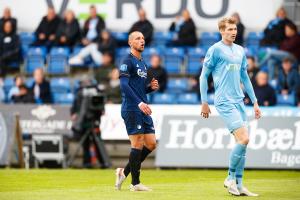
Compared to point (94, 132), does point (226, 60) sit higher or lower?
higher

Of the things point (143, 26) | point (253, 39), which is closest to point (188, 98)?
point (253, 39)

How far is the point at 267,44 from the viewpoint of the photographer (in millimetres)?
25000

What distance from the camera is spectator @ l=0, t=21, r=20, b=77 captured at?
26906mm

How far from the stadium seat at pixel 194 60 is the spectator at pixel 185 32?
55cm

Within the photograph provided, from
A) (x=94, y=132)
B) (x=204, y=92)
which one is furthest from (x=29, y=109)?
(x=204, y=92)

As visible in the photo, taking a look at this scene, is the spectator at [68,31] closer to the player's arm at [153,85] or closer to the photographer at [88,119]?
the photographer at [88,119]

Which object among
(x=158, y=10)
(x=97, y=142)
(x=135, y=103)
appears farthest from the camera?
(x=158, y=10)

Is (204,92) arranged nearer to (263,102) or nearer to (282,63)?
(263,102)

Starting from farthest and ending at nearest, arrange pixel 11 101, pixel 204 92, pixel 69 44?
pixel 69 44 < pixel 11 101 < pixel 204 92

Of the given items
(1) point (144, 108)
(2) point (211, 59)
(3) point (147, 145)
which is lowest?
(3) point (147, 145)

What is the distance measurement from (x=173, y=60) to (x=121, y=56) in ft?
4.78

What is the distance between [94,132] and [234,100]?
27.9 feet

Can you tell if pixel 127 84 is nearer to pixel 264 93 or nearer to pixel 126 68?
pixel 126 68

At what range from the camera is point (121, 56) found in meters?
25.8
